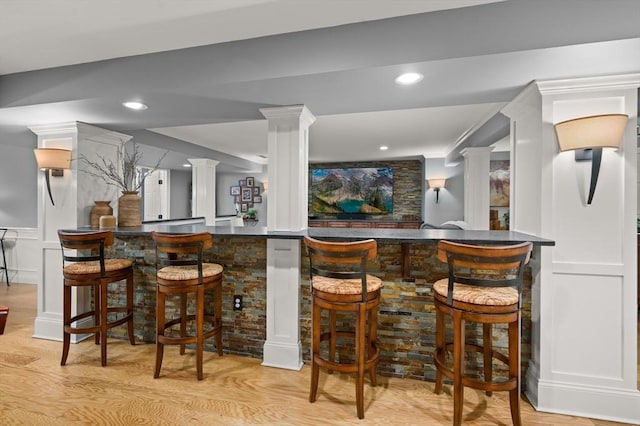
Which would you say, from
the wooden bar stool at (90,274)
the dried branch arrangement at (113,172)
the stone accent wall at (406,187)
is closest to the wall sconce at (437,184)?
the stone accent wall at (406,187)

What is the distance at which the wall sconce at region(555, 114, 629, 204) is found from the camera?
68.2 inches

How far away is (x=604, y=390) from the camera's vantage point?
6.13 ft

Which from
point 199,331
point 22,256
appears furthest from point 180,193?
point 199,331

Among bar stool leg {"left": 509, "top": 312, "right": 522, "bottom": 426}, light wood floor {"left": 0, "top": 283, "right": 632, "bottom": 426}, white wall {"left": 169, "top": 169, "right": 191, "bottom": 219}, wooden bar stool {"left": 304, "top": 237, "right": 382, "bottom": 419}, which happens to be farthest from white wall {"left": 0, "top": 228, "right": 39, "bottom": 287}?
bar stool leg {"left": 509, "top": 312, "right": 522, "bottom": 426}

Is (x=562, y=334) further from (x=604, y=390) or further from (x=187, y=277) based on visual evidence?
(x=187, y=277)

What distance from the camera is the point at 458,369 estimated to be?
167cm

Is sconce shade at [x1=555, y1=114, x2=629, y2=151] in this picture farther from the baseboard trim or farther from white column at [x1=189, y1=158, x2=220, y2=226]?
white column at [x1=189, y1=158, x2=220, y2=226]

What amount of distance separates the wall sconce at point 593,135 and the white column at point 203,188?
541 cm

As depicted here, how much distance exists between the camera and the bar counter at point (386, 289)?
2.13 meters

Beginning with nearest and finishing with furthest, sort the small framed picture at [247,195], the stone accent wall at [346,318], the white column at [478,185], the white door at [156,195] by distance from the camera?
the stone accent wall at [346,318]
the white column at [478,185]
the white door at [156,195]
the small framed picture at [247,195]

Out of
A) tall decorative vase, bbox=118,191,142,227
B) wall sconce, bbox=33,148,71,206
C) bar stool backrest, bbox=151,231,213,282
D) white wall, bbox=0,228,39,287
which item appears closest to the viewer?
bar stool backrest, bbox=151,231,213,282

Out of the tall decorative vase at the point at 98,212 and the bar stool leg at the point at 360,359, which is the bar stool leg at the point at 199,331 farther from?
the tall decorative vase at the point at 98,212

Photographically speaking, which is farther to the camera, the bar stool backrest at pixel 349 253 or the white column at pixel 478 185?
the white column at pixel 478 185

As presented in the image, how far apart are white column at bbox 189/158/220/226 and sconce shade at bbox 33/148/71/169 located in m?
3.04
